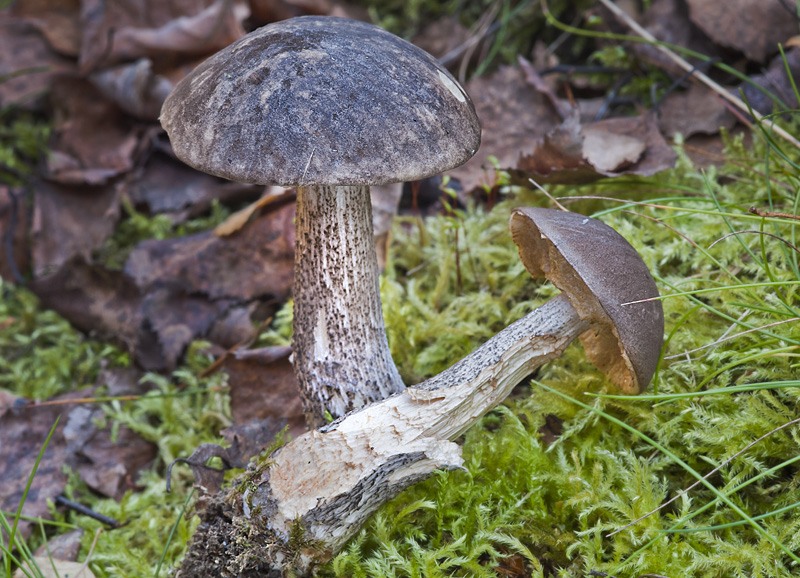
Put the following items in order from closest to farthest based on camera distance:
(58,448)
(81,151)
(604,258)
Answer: (604,258) → (58,448) → (81,151)

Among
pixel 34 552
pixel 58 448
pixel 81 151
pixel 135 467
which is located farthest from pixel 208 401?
pixel 81 151

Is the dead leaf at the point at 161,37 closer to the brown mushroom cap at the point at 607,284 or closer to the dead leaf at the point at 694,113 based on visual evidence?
the dead leaf at the point at 694,113

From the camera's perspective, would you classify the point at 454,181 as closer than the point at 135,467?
No

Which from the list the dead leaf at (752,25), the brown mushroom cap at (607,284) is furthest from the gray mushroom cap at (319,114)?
the dead leaf at (752,25)

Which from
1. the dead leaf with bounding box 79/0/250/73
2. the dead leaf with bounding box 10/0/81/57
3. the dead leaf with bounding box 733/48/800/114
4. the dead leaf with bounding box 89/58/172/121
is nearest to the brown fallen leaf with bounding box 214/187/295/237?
the dead leaf with bounding box 89/58/172/121

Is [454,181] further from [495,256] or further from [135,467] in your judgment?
[135,467]
